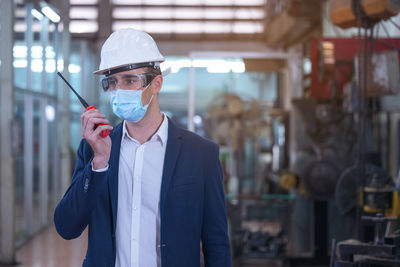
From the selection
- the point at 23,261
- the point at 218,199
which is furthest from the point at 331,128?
the point at 218,199

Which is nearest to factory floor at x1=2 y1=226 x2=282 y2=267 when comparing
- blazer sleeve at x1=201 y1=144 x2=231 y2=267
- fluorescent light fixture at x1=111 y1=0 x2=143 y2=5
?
blazer sleeve at x1=201 y1=144 x2=231 y2=267

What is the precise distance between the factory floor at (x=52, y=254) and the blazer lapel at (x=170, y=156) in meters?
4.43

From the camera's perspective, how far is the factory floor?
7.27 metres

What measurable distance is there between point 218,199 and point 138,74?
546mm

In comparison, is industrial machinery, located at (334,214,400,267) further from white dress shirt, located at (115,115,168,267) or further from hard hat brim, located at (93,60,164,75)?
hard hat brim, located at (93,60,164,75)

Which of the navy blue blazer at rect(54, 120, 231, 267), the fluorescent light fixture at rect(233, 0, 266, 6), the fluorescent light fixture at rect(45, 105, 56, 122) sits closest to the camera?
the navy blue blazer at rect(54, 120, 231, 267)

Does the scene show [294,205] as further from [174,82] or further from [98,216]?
[174,82]

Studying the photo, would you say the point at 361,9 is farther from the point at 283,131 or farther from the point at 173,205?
the point at 283,131

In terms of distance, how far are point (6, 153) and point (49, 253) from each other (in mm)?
1478

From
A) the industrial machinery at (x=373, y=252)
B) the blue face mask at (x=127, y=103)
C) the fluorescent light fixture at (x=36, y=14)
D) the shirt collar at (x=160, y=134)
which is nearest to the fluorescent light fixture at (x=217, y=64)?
the fluorescent light fixture at (x=36, y=14)

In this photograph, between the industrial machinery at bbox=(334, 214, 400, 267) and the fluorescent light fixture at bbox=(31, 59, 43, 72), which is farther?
the fluorescent light fixture at bbox=(31, 59, 43, 72)

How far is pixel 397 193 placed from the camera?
392 cm

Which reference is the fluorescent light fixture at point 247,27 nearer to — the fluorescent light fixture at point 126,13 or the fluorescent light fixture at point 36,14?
the fluorescent light fixture at point 126,13

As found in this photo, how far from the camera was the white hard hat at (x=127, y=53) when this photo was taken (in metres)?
2.25
